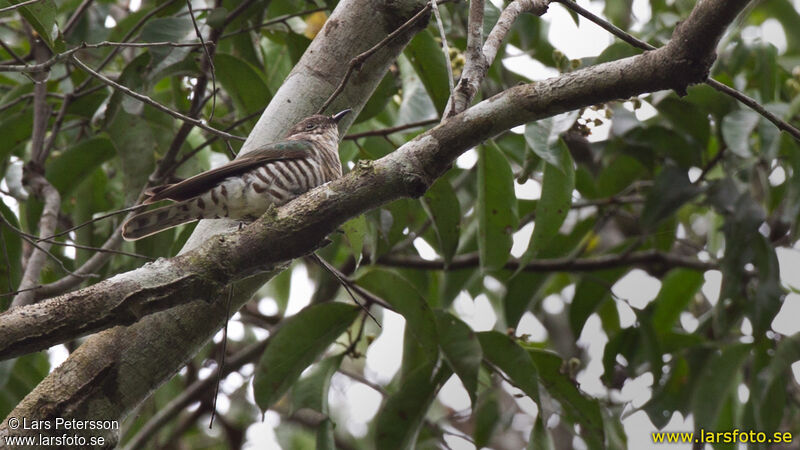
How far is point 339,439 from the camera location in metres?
6.08

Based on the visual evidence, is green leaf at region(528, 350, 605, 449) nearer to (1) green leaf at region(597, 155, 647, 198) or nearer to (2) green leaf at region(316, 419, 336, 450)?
(2) green leaf at region(316, 419, 336, 450)

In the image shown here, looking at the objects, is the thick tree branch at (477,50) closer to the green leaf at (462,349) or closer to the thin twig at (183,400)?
the green leaf at (462,349)

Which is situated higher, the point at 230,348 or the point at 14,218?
the point at 230,348

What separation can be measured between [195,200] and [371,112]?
103 cm

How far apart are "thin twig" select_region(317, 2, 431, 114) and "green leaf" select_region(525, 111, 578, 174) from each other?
2.26ft

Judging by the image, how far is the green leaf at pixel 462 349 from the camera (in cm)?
342

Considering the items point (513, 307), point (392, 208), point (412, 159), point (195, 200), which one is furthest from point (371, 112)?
point (412, 159)

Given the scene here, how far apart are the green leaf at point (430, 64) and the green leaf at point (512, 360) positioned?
3.39 feet

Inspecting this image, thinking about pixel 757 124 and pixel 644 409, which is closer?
pixel 757 124

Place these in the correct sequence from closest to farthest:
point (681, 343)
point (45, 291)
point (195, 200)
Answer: point (195, 200) < point (45, 291) < point (681, 343)

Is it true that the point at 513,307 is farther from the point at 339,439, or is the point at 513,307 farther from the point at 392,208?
the point at 339,439

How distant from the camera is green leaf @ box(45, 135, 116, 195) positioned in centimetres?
384

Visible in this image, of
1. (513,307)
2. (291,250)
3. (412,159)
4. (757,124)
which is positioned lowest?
(291,250)

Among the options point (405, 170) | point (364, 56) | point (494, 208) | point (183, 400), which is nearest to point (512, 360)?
point (494, 208)
